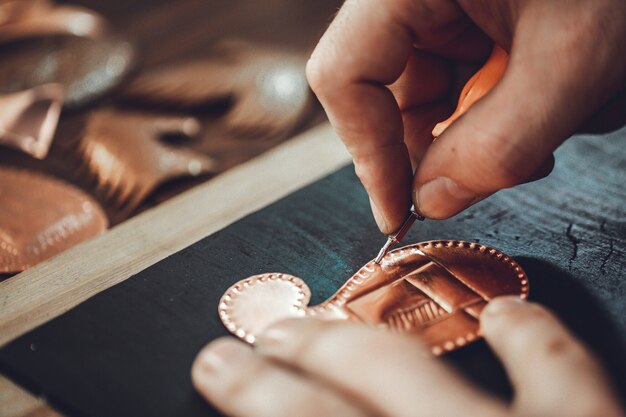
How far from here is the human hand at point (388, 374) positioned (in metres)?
0.56

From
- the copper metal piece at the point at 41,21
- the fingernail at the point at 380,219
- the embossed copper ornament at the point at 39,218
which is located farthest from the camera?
the copper metal piece at the point at 41,21

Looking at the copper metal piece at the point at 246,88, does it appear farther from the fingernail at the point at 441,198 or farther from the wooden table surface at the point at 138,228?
the fingernail at the point at 441,198

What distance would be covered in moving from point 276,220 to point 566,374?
526mm

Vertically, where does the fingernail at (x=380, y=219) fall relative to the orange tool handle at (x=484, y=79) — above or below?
below

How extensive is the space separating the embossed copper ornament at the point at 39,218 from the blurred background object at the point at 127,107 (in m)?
0.02

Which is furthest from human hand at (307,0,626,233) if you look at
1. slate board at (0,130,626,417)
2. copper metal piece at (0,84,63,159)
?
copper metal piece at (0,84,63,159)

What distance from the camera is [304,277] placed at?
2.85 feet

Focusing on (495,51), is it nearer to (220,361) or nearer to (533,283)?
(533,283)

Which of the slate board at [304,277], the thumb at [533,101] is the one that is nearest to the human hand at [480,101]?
the thumb at [533,101]

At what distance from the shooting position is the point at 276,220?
993 mm

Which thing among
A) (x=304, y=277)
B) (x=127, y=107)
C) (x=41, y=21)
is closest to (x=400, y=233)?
(x=304, y=277)

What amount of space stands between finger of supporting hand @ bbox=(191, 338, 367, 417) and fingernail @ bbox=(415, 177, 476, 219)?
1.06 ft

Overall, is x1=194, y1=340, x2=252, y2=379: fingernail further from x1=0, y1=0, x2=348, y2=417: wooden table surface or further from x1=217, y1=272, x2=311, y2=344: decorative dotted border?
x1=0, y1=0, x2=348, y2=417: wooden table surface

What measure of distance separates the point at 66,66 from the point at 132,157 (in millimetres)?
482
